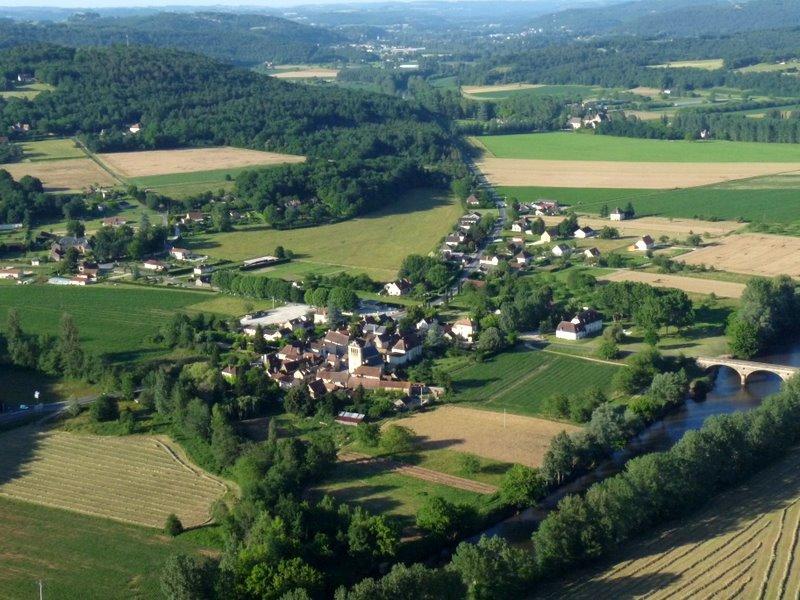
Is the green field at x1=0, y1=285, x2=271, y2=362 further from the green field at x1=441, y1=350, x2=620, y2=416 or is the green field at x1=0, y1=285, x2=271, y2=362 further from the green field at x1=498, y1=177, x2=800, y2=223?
the green field at x1=498, y1=177, x2=800, y2=223

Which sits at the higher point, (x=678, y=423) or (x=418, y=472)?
(x=678, y=423)

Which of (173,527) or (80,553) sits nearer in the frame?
(80,553)

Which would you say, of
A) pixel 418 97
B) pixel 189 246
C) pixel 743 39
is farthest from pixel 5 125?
pixel 743 39

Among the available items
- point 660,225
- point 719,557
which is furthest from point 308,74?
point 719,557

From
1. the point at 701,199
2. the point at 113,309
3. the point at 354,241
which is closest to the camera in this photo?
the point at 113,309

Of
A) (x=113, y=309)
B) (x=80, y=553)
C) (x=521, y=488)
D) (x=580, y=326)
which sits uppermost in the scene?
(x=580, y=326)

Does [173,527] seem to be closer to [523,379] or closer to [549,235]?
[523,379]

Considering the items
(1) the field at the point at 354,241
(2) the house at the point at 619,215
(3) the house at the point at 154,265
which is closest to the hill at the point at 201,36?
(1) the field at the point at 354,241
